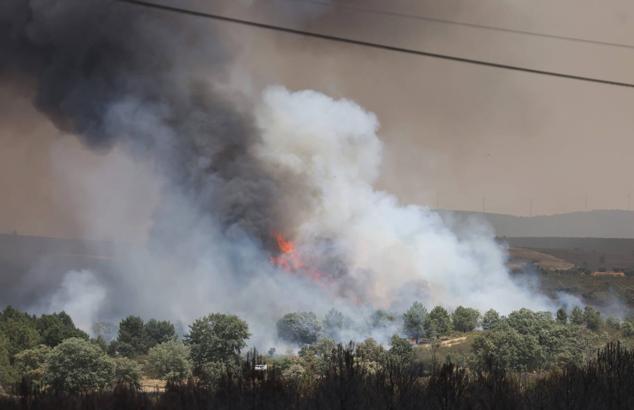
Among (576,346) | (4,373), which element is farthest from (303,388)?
(576,346)

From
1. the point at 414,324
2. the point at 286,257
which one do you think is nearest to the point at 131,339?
the point at 286,257

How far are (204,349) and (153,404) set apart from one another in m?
86.5

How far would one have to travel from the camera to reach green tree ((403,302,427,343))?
15900cm

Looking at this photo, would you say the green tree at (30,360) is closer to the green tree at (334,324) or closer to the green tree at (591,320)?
the green tree at (334,324)

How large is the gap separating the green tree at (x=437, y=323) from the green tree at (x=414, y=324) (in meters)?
1.02

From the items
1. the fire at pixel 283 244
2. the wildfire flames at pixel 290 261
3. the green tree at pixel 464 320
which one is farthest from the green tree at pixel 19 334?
the green tree at pixel 464 320

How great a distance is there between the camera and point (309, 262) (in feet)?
543

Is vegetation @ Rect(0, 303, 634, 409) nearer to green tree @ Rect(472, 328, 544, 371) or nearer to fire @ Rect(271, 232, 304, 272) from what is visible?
green tree @ Rect(472, 328, 544, 371)

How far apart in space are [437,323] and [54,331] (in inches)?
2734

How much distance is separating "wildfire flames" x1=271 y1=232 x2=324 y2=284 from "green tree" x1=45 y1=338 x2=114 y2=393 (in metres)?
57.2

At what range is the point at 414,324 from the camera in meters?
159

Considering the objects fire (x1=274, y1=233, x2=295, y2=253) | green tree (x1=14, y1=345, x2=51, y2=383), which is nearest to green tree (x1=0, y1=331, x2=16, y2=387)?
green tree (x1=14, y1=345, x2=51, y2=383)

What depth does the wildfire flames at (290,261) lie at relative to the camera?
15812 centimetres

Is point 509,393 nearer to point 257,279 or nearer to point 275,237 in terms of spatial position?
point 275,237
